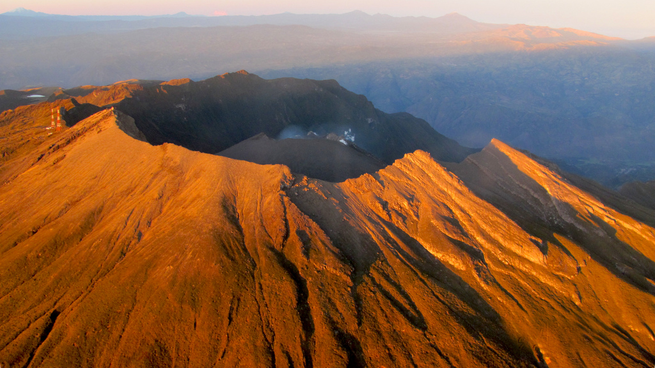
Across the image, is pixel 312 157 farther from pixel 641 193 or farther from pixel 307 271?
pixel 641 193

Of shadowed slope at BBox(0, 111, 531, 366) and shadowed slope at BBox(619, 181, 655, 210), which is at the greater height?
shadowed slope at BBox(0, 111, 531, 366)

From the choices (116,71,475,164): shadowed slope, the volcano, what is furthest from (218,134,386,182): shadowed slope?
(116,71,475,164): shadowed slope

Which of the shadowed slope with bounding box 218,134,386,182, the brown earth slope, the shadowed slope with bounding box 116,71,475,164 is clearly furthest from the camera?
the shadowed slope with bounding box 116,71,475,164

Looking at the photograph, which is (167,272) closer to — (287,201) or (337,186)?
(287,201)

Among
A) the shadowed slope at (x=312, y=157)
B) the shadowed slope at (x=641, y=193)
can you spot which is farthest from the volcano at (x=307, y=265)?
the shadowed slope at (x=641, y=193)

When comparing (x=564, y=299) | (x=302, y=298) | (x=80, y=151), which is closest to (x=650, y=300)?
(x=564, y=299)

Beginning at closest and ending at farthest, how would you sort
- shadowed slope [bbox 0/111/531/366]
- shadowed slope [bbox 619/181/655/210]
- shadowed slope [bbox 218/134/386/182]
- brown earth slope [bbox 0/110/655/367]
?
shadowed slope [bbox 0/111/531/366] → brown earth slope [bbox 0/110/655/367] → shadowed slope [bbox 218/134/386/182] → shadowed slope [bbox 619/181/655/210]

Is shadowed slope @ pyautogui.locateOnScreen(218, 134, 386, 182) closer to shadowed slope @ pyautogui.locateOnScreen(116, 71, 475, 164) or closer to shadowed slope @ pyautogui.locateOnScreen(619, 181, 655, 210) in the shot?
shadowed slope @ pyautogui.locateOnScreen(116, 71, 475, 164)
